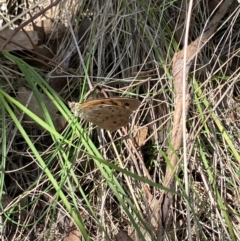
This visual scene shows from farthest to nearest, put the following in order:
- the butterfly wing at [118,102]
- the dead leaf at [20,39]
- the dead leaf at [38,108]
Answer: the dead leaf at [20,39] → the dead leaf at [38,108] → the butterfly wing at [118,102]

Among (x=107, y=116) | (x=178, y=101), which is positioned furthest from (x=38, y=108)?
(x=178, y=101)

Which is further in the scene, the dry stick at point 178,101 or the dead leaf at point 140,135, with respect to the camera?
the dead leaf at point 140,135

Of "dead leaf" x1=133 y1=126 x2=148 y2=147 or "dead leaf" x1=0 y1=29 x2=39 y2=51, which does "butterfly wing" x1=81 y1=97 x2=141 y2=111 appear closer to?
"dead leaf" x1=133 y1=126 x2=148 y2=147

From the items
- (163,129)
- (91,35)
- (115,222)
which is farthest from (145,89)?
(115,222)

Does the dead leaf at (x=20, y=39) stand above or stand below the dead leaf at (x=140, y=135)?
above

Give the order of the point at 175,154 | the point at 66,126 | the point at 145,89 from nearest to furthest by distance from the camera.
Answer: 1. the point at 175,154
2. the point at 66,126
3. the point at 145,89

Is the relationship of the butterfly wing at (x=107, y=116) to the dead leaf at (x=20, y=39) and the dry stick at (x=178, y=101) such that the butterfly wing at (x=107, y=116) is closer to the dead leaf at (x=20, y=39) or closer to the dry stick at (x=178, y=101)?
the dry stick at (x=178, y=101)

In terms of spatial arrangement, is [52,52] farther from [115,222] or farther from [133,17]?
[115,222]

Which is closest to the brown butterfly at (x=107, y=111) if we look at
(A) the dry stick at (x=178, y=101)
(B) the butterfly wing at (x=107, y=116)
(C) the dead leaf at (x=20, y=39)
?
(B) the butterfly wing at (x=107, y=116)
